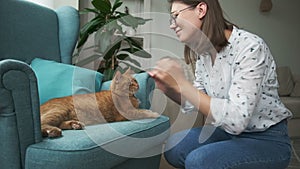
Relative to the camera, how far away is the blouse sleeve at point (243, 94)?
0.95 meters

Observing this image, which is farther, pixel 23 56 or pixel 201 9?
pixel 23 56

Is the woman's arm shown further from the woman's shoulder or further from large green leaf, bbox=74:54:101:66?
large green leaf, bbox=74:54:101:66

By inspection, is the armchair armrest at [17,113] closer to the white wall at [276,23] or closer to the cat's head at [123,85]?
the cat's head at [123,85]

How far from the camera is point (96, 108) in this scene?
1398mm

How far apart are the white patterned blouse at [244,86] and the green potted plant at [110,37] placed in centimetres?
112

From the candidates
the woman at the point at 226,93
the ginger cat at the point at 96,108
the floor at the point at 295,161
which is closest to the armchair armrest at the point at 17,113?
the ginger cat at the point at 96,108

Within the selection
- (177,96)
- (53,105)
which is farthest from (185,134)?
(53,105)

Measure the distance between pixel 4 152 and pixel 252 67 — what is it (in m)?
0.83

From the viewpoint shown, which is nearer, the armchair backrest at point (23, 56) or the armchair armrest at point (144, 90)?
the armchair backrest at point (23, 56)

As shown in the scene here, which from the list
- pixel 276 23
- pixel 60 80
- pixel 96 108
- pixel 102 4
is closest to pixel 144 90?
pixel 96 108

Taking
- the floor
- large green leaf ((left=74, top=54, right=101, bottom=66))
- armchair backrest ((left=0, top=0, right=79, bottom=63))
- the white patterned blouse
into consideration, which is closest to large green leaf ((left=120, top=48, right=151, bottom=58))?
large green leaf ((left=74, top=54, right=101, bottom=66))

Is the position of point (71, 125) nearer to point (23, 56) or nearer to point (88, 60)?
point (23, 56)

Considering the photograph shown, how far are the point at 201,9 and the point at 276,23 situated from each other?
138 inches

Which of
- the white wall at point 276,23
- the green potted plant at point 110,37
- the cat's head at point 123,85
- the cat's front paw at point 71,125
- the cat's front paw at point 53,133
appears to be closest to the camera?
the cat's front paw at point 53,133
